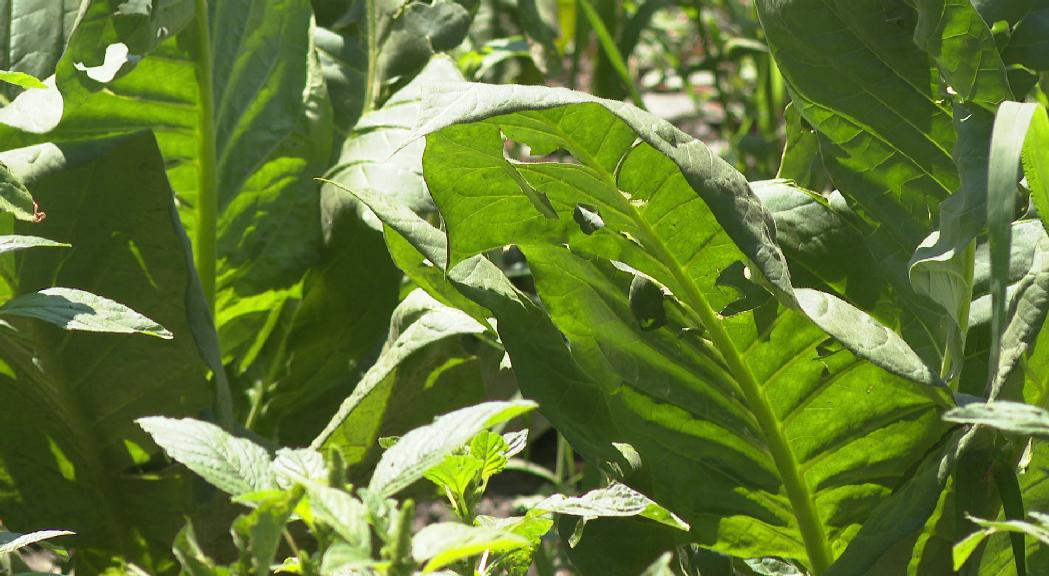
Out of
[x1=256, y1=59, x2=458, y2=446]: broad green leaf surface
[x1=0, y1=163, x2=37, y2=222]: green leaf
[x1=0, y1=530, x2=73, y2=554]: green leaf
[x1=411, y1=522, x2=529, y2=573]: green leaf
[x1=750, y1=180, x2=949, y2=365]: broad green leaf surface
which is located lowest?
[x1=256, y1=59, x2=458, y2=446]: broad green leaf surface

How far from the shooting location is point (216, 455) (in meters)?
0.68

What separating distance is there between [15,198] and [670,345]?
1.66 feet

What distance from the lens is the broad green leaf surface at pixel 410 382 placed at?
1.07 m

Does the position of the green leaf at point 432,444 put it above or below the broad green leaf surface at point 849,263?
above

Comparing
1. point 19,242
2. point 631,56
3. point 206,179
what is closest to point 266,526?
point 19,242

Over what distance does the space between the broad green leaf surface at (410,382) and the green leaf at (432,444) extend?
1.28 feet

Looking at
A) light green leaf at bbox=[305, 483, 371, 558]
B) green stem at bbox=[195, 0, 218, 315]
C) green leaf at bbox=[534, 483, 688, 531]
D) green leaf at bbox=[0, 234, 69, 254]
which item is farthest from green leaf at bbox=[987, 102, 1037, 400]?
green stem at bbox=[195, 0, 218, 315]

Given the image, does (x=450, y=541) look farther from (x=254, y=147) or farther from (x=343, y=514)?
(x=254, y=147)

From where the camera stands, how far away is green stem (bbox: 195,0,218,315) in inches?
52.2

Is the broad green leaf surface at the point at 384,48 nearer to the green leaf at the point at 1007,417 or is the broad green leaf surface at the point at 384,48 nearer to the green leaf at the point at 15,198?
the green leaf at the point at 15,198

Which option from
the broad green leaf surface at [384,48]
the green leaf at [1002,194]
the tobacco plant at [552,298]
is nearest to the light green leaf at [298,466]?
the tobacco plant at [552,298]

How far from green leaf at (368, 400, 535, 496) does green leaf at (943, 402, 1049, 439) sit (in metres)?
0.24

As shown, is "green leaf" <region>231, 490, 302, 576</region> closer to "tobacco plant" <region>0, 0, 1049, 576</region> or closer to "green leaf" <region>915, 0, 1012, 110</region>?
"tobacco plant" <region>0, 0, 1049, 576</region>

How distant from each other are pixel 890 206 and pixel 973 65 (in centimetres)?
15
